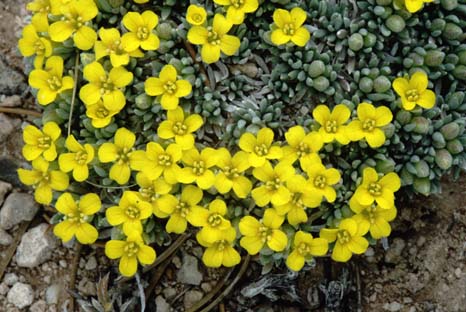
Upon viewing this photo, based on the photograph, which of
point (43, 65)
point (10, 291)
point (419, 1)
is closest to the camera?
point (419, 1)

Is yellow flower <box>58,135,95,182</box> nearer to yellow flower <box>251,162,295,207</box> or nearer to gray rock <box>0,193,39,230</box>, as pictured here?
gray rock <box>0,193,39,230</box>

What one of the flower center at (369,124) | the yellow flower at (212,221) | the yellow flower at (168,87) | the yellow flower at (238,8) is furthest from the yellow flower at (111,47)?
the flower center at (369,124)

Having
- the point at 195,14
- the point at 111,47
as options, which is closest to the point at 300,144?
the point at 195,14

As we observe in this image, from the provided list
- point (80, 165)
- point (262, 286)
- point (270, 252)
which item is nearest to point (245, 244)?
point (270, 252)

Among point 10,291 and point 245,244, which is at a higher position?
point 245,244

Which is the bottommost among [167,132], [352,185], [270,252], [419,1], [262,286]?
[262,286]

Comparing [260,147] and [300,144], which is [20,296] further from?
[300,144]

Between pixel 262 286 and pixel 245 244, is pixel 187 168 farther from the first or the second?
pixel 262 286

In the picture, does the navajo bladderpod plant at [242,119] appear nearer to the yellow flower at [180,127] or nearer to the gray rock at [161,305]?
the yellow flower at [180,127]
